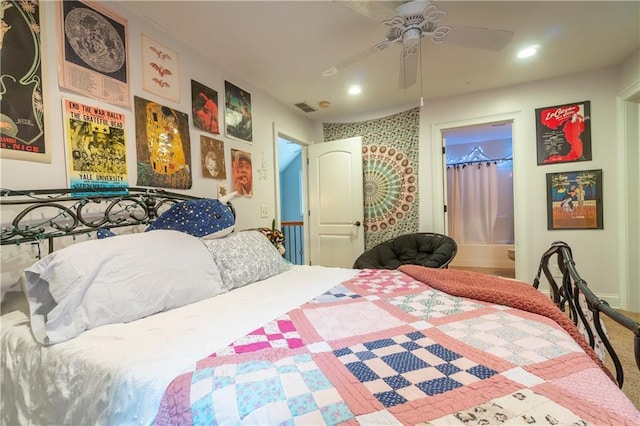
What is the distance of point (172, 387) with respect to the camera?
0.73 metres

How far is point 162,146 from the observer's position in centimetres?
198

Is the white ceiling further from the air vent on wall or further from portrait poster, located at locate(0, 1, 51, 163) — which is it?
portrait poster, located at locate(0, 1, 51, 163)

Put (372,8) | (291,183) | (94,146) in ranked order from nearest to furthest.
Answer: (372,8) → (94,146) → (291,183)

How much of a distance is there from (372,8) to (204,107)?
150cm

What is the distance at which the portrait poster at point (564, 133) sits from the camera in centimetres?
296

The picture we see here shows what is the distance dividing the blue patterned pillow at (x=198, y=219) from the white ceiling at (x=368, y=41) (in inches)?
48.6

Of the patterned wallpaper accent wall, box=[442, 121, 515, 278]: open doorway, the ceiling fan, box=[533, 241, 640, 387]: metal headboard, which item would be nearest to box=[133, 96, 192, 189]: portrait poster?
the ceiling fan

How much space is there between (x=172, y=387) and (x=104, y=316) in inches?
22.0

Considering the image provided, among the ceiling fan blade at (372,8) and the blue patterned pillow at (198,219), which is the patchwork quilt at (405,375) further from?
the ceiling fan blade at (372,8)

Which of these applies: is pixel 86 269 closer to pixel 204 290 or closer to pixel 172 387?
pixel 204 290

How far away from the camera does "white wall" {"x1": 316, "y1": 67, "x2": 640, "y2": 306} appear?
2895mm

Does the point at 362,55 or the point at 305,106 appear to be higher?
the point at 305,106

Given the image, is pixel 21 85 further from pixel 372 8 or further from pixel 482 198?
pixel 482 198

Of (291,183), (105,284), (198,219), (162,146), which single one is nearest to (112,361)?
(105,284)
